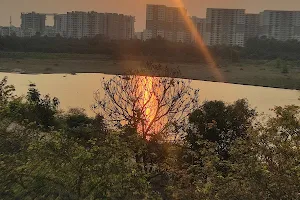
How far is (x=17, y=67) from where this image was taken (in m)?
26.4

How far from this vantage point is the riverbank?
79.6 ft

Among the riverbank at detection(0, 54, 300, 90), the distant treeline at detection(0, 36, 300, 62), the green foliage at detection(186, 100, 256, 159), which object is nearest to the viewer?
the green foliage at detection(186, 100, 256, 159)

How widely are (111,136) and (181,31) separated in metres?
42.9

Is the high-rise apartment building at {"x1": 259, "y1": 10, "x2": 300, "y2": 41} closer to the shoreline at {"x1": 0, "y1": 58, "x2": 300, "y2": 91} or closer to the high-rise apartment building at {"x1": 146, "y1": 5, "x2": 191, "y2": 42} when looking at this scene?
the high-rise apartment building at {"x1": 146, "y1": 5, "x2": 191, "y2": 42}

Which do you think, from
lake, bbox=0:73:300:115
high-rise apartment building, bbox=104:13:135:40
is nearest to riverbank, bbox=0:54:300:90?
lake, bbox=0:73:300:115

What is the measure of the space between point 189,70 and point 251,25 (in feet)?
84.2

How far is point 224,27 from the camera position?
46719mm

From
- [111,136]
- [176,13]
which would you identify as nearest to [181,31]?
[176,13]

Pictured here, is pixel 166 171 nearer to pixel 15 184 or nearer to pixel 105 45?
pixel 15 184

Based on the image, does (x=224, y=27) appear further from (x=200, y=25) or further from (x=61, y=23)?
(x=61, y=23)

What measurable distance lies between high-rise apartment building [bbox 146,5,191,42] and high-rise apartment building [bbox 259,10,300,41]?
431 inches

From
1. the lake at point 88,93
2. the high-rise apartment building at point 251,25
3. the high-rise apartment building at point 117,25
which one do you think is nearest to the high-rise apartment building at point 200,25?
the high-rise apartment building at point 251,25

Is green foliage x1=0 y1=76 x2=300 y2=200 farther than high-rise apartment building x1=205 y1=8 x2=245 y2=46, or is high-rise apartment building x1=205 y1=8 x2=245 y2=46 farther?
high-rise apartment building x1=205 y1=8 x2=245 y2=46

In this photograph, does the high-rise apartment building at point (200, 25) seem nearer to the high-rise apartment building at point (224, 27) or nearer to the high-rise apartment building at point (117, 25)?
the high-rise apartment building at point (224, 27)
